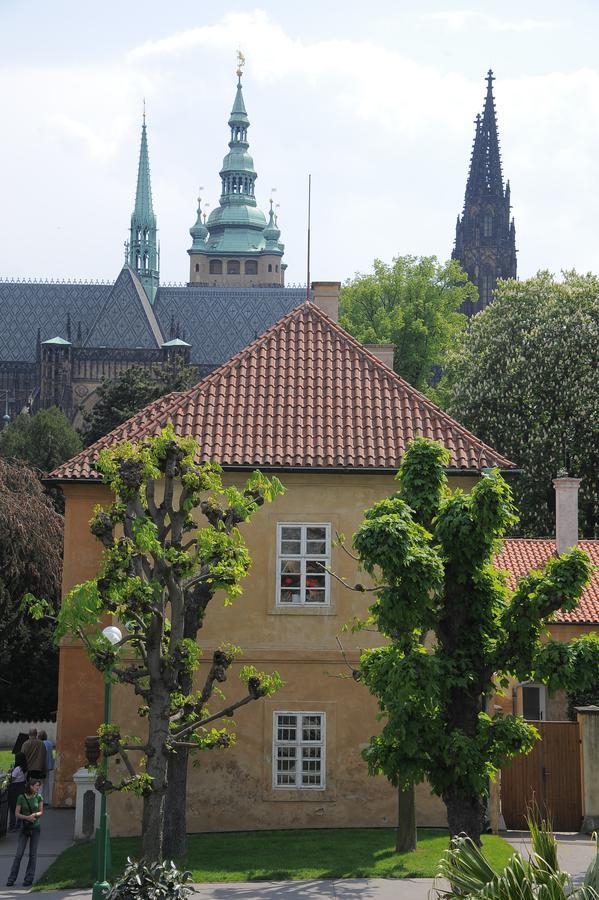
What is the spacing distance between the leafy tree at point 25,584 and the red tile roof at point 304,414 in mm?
10277

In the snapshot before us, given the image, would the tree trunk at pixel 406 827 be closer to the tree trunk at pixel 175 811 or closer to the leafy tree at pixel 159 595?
the leafy tree at pixel 159 595

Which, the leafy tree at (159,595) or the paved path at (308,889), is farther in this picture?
the leafy tree at (159,595)

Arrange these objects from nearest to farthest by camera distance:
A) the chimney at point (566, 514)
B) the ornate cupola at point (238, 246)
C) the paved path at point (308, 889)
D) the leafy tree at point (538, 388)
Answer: the paved path at point (308, 889) → the chimney at point (566, 514) → the leafy tree at point (538, 388) → the ornate cupola at point (238, 246)

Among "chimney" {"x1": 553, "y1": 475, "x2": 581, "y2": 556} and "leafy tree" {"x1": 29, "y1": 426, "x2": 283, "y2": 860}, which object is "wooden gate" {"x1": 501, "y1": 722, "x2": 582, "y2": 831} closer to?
"leafy tree" {"x1": 29, "y1": 426, "x2": 283, "y2": 860}

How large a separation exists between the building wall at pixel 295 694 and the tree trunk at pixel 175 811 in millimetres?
2846

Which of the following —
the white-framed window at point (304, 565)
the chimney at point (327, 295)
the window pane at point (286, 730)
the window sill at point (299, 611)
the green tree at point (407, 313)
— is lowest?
the window pane at point (286, 730)

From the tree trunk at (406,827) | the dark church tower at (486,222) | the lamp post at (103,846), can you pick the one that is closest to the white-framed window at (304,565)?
the tree trunk at (406,827)

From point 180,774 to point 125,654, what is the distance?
3193 millimetres

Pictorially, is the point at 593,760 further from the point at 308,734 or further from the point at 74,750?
the point at 74,750

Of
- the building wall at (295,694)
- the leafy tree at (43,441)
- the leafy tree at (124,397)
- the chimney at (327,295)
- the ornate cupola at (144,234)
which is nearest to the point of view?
the building wall at (295,694)

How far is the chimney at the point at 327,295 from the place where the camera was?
28.6 m

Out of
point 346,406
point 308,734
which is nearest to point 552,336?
point 346,406

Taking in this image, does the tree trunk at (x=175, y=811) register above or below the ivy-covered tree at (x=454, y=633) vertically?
below

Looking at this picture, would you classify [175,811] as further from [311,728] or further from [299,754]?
[311,728]
